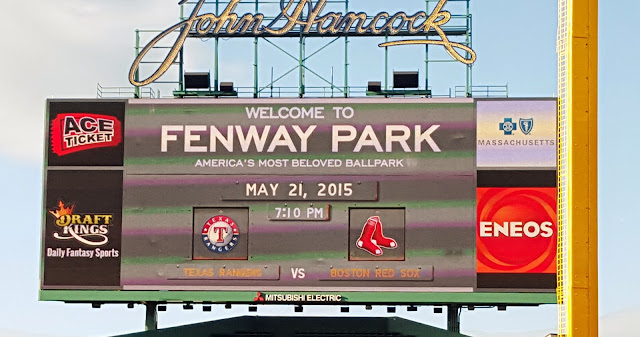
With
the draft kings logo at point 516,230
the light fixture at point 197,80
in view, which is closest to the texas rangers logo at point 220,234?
the light fixture at point 197,80

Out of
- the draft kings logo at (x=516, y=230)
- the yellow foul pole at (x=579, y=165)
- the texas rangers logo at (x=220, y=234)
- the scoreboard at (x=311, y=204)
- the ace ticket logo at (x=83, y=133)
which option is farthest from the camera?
the ace ticket logo at (x=83, y=133)

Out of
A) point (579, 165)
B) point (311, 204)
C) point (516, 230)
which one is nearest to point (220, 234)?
Result: point (311, 204)

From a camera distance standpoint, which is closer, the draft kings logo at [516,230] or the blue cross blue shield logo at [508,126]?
the draft kings logo at [516,230]

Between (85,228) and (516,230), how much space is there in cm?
1169

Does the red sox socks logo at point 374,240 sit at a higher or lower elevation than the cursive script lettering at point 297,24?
lower

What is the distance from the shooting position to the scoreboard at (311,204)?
39.9 m

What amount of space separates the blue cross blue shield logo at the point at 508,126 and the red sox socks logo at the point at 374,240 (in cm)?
422

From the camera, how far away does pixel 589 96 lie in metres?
37.2

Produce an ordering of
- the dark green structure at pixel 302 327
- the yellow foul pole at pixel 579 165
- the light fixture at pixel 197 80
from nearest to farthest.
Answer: the yellow foul pole at pixel 579 165, the light fixture at pixel 197 80, the dark green structure at pixel 302 327

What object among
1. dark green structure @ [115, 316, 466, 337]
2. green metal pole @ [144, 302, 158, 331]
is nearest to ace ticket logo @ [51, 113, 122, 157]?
green metal pole @ [144, 302, 158, 331]

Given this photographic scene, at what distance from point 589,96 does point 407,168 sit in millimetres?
5643

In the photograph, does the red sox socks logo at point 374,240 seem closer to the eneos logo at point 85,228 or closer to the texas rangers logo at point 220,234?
the texas rangers logo at point 220,234

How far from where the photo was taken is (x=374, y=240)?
4000 cm

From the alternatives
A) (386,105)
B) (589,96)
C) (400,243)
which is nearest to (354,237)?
(400,243)
